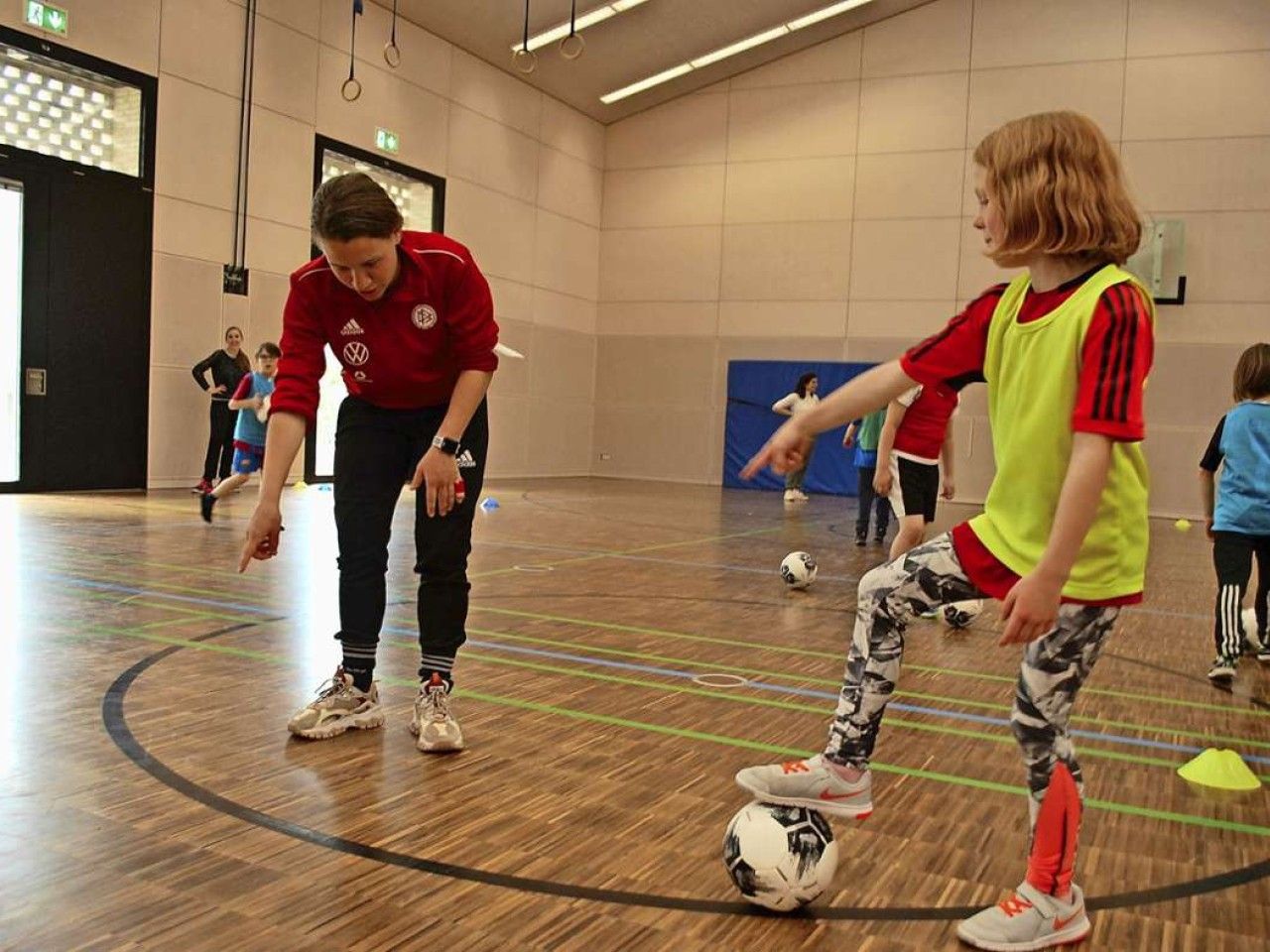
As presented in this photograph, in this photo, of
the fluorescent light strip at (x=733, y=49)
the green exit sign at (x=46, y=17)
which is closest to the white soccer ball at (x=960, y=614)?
the green exit sign at (x=46, y=17)

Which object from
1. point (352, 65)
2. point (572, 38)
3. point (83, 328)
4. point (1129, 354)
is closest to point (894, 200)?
point (572, 38)

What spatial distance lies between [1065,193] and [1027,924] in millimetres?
1398

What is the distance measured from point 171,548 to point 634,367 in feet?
44.7

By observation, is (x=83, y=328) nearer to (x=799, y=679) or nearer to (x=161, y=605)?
(x=161, y=605)

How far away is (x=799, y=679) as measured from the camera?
4461 mm

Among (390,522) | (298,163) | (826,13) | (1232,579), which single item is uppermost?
(826,13)

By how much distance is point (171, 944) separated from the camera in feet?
6.57

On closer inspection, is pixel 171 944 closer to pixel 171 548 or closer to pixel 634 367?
pixel 171 548

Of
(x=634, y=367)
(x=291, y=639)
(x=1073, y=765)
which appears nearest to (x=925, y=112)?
(x=634, y=367)

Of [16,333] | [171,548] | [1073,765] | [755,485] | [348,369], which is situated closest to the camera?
[1073,765]

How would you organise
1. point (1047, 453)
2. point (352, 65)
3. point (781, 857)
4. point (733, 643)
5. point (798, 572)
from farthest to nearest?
point (352, 65)
point (798, 572)
point (733, 643)
point (781, 857)
point (1047, 453)

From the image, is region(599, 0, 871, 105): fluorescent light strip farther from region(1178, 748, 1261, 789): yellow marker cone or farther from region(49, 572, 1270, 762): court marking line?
region(1178, 748, 1261, 789): yellow marker cone

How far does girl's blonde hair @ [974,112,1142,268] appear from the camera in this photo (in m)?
2.05

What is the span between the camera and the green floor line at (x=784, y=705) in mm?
3570
